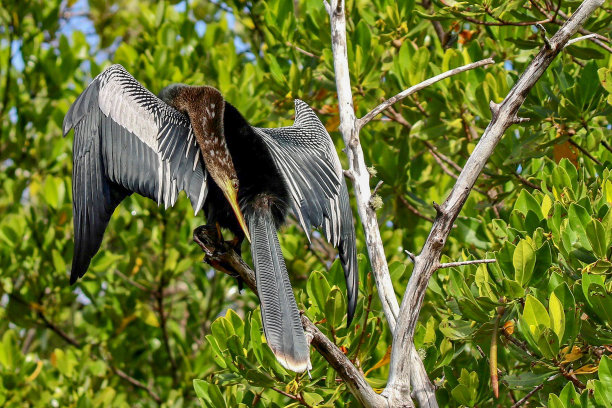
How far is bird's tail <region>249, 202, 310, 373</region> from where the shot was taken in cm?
211

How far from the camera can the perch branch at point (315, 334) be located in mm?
1860

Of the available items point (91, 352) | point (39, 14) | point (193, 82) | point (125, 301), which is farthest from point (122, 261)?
point (39, 14)

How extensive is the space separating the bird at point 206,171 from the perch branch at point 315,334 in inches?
3.6

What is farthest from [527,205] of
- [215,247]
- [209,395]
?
[209,395]

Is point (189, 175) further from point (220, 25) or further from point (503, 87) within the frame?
point (220, 25)

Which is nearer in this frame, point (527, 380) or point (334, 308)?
point (527, 380)

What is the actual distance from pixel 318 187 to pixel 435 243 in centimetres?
86

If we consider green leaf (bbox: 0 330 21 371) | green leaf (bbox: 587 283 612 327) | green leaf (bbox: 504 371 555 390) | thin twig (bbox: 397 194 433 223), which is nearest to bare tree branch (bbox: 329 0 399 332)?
green leaf (bbox: 504 371 555 390)

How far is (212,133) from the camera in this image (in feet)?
9.37

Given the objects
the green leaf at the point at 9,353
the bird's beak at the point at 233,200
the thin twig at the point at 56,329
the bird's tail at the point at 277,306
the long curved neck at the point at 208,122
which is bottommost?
the thin twig at the point at 56,329

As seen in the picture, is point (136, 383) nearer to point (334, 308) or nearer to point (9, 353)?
point (9, 353)

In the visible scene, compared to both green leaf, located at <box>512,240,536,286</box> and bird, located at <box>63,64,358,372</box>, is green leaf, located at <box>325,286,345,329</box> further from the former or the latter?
green leaf, located at <box>512,240,536,286</box>

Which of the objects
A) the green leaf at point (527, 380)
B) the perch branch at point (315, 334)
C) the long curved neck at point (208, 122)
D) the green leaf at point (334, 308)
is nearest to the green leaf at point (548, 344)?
the green leaf at point (527, 380)

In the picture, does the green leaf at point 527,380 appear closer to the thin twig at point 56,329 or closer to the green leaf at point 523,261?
the green leaf at point 523,261
